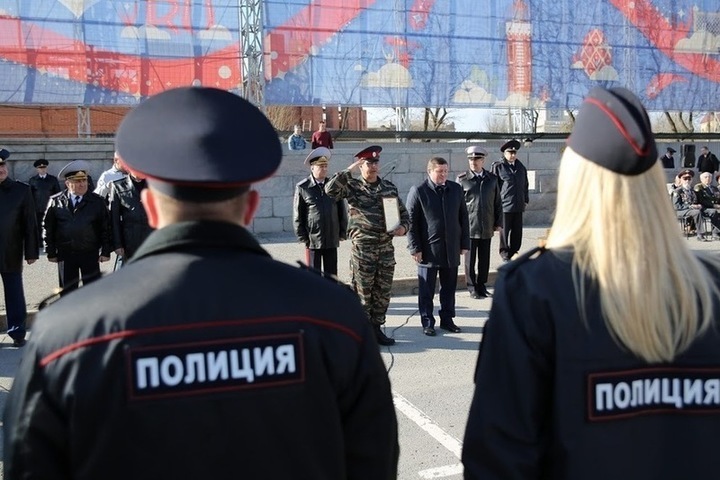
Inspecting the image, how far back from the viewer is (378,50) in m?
13.9

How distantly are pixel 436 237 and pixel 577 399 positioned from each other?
5347 millimetres

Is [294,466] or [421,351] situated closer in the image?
[294,466]

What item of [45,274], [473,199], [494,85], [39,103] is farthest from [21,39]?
[494,85]

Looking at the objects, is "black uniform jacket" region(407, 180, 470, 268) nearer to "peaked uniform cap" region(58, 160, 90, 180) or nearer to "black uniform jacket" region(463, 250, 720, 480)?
"peaked uniform cap" region(58, 160, 90, 180)

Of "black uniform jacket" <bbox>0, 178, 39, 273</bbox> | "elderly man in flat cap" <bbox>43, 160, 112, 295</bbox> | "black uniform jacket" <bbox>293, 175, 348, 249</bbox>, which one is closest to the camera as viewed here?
"black uniform jacket" <bbox>0, 178, 39, 273</bbox>

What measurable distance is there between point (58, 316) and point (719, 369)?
1.43 metres

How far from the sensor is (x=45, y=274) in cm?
918

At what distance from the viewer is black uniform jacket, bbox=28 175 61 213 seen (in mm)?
10766

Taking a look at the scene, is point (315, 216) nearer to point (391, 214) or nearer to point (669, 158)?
point (391, 214)

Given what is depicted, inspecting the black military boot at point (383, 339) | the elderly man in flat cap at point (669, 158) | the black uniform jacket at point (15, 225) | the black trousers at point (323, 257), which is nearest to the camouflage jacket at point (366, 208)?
the black trousers at point (323, 257)

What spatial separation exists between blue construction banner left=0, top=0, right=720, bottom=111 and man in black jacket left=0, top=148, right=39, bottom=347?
20.6 ft

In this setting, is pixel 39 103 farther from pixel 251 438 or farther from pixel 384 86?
pixel 251 438

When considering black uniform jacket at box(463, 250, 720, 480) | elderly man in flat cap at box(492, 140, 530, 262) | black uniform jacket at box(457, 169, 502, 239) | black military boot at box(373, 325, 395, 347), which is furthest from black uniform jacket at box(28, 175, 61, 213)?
black uniform jacket at box(463, 250, 720, 480)

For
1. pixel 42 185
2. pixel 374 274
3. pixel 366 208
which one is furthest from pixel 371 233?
pixel 42 185
